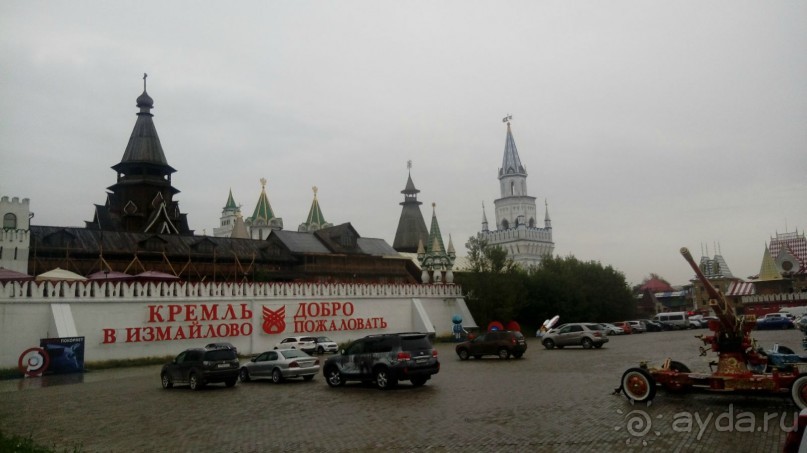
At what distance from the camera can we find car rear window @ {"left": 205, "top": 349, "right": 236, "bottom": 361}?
20514 millimetres

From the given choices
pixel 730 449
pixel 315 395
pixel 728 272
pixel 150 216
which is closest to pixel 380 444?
pixel 730 449

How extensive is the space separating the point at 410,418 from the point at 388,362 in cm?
531

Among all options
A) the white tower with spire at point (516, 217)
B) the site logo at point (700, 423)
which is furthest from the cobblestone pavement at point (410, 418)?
the white tower with spire at point (516, 217)

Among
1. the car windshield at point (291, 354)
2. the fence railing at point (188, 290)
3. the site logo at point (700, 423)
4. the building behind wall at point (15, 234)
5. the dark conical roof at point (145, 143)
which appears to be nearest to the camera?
the site logo at point (700, 423)

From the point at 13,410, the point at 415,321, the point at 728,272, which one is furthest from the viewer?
the point at 728,272

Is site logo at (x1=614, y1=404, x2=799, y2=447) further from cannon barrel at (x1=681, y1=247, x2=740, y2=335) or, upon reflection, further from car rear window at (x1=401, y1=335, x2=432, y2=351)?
car rear window at (x1=401, y1=335, x2=432, y2=351)

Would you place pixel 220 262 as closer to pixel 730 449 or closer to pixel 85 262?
pixel 85 262

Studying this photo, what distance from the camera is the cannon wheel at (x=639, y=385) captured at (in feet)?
44.9

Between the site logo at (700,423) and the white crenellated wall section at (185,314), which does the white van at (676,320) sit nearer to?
the white crenellated wall section at (185,314)

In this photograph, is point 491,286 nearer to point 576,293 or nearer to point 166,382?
point 576,293

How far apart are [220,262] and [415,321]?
16.6 metres

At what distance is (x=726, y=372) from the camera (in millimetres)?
13781

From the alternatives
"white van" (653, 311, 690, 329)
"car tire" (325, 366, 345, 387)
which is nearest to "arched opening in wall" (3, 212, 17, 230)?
"car tire" (325, 366, 345, 387)

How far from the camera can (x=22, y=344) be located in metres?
30.3
